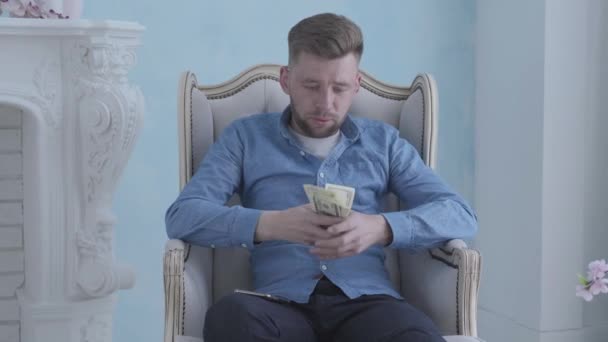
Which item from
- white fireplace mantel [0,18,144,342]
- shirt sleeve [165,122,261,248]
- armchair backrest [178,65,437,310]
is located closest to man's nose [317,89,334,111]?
shirt sleeve [165,122,261,248]

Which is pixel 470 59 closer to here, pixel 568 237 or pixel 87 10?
pixel 568 237

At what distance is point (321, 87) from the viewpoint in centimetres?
214

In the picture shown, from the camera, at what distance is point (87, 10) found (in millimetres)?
3033

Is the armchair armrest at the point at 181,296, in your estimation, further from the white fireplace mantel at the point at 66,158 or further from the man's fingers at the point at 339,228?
the white fireplace mantel at the point at 66,158

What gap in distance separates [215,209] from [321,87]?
363 millimetres

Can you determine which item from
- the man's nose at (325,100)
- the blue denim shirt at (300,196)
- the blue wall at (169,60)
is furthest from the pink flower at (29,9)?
the man's nose at (325,100)

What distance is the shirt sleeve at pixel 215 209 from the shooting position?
2.08m

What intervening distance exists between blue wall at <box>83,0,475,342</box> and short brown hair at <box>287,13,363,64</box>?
41.6 inches

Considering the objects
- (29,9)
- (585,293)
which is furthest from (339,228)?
(29,9)

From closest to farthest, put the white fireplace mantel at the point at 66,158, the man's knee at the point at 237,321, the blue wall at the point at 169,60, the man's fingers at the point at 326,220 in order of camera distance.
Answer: the man's knee at the point at 237,321 < the man's fingers at the point at 326,220 < the white fireplace mantel at the point at 66,158 < the blue wall at the point at 169,60

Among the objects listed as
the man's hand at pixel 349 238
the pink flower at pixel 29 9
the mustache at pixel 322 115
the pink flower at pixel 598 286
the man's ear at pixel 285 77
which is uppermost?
the pink flower at pixel 29 9

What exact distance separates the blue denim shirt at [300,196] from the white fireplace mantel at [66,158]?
60 cm

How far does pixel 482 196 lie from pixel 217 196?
1.60 m

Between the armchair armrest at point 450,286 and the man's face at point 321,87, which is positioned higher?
the man's face at point 321,87
